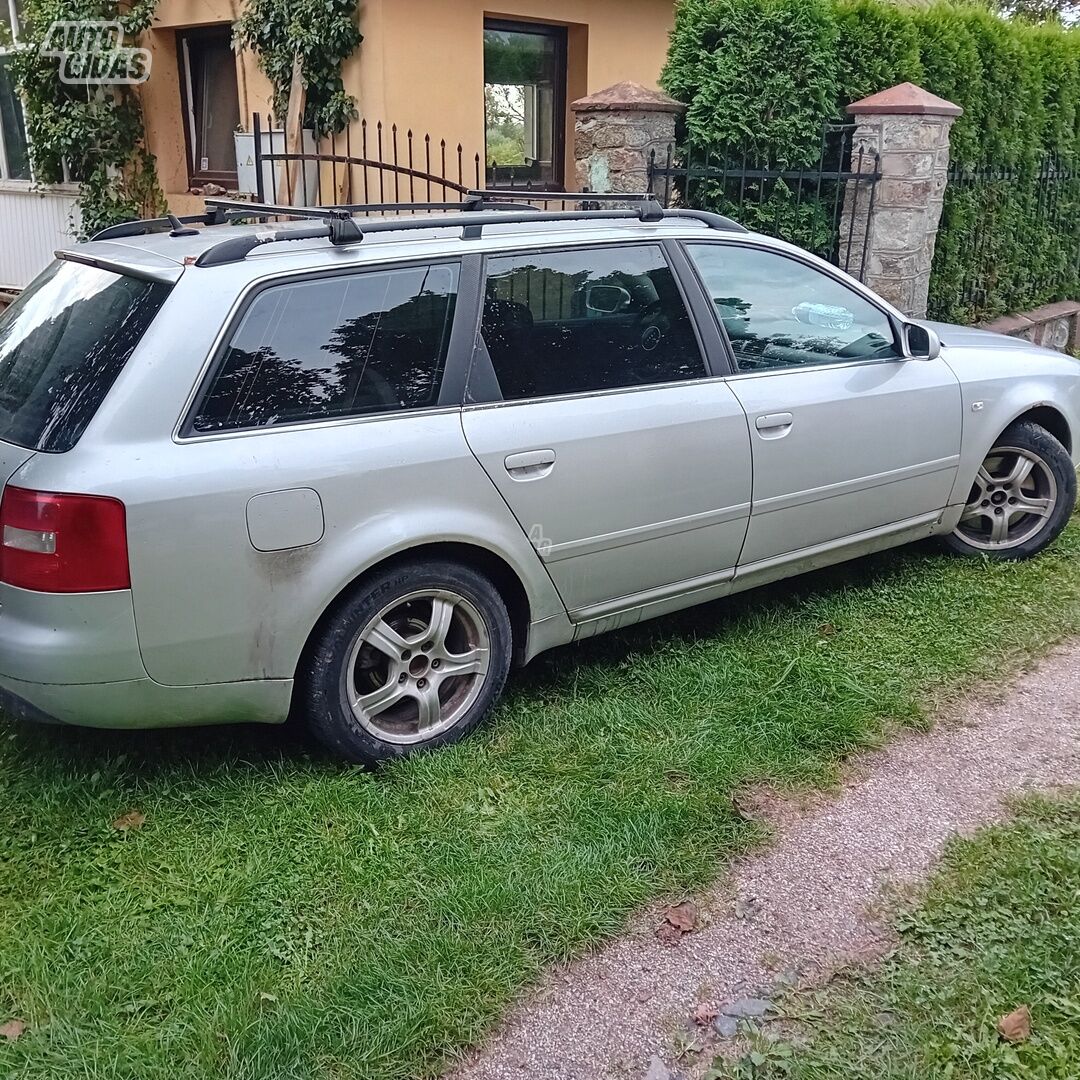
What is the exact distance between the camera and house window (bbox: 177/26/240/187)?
33.9 feet

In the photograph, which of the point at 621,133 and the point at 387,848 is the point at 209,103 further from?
the point at 387,848

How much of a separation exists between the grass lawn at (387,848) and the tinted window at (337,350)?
118cm

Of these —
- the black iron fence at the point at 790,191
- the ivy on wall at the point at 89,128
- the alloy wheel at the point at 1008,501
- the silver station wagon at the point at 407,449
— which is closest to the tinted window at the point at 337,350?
the silver station wagon at the point at 407,449

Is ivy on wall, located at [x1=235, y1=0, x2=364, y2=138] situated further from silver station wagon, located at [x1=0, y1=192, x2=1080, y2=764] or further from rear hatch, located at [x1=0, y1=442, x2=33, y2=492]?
rear hatch, located at [x1=0, y1=442, x2=33, y2=492]

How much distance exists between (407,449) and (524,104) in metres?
8.14

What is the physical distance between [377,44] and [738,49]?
9.53ft

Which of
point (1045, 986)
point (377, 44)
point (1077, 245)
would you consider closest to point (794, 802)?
point (1045, 986)

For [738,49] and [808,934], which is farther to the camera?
[738,49]

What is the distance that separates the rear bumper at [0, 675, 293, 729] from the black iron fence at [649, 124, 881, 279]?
17.8 ft

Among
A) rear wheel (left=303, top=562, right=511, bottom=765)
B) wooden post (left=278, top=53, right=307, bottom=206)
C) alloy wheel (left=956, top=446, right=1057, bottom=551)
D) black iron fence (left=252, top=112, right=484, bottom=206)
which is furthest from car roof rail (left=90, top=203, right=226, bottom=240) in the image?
wooden post (left=278, top=53, right=307, bottom=206)

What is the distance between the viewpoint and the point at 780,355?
4.46 metres

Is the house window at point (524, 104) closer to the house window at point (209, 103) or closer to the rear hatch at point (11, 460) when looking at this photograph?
the house window at point (209, 103)

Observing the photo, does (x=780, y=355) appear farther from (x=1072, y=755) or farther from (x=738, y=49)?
(x=738, y=49)

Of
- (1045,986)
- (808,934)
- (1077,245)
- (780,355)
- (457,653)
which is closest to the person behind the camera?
(1045,986)
